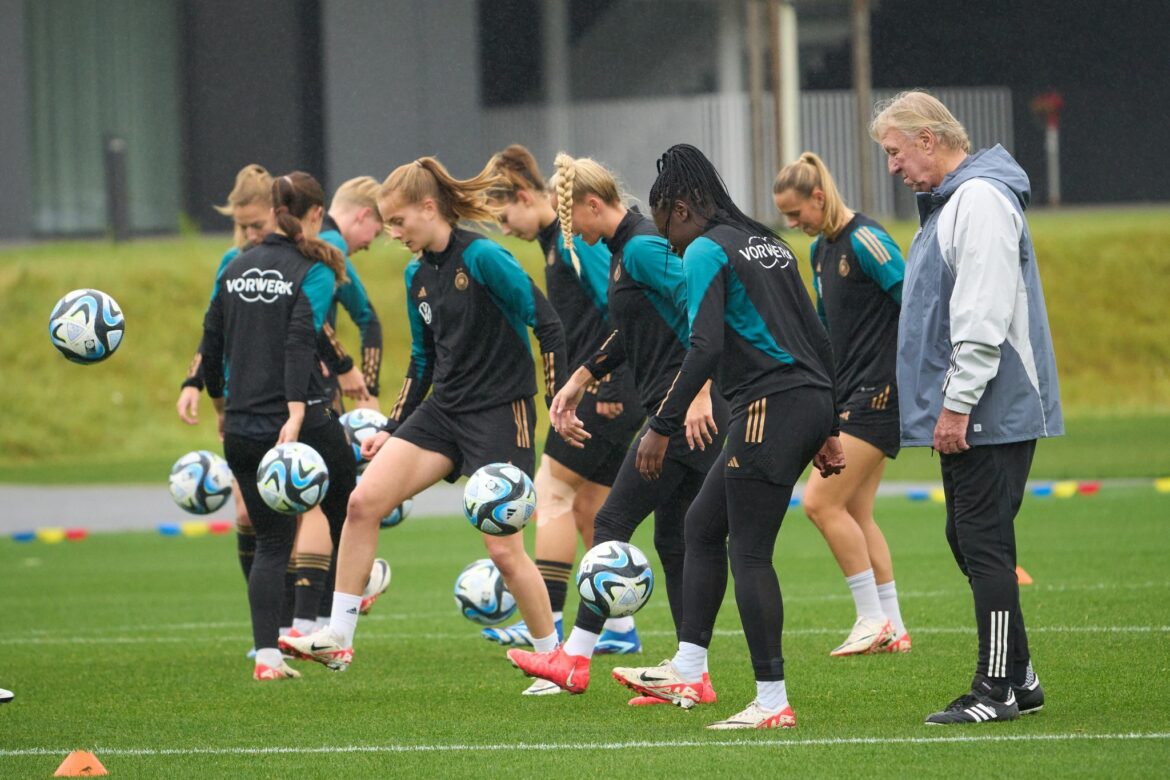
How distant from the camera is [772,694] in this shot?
6355 millimetres

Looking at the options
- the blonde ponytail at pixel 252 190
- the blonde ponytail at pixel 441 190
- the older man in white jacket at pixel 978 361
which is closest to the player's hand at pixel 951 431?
the older man in white jacket at pixel 978 361

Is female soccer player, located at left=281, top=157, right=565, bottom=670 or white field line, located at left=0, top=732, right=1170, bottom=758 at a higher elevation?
female soccer player, located at left=281, top=157, right=565, bottom=670

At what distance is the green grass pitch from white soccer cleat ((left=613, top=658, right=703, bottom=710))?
3.0 inches

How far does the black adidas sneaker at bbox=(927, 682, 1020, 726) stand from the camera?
6297 millimetres

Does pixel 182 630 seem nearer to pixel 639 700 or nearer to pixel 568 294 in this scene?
pixel 568 294

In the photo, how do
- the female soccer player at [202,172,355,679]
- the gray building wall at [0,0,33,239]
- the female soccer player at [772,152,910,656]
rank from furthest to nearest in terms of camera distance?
1. the gray building wall at [0,0,33,239]
2. the female soccer player at [772,152,910,656]
3. the female soccer player at [202,172,355,679]

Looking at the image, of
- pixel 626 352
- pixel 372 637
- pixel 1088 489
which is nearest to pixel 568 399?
pixel 626 352

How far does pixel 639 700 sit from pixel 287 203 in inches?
119

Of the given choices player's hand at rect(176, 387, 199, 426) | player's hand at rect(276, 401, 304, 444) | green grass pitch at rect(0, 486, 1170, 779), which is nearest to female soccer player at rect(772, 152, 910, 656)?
green grass pitch at rect(0, 486, 1170, 779)

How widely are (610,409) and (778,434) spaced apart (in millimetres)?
2497

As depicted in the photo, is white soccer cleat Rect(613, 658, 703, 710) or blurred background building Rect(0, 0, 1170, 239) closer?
white soccer cleat Rect(613, 658, 703, 710)

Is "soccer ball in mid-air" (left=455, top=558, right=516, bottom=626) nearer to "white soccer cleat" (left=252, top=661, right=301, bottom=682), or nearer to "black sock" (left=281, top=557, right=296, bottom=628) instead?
"white soccer cleat" (left=252, top=661, right=301, bottom=682)

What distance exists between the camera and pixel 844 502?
8.57 m

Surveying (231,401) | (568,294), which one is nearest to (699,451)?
(568,294)
